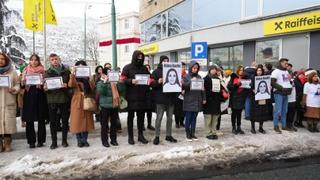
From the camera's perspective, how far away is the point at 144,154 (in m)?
7.34

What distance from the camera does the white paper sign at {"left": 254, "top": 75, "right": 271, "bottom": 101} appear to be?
9508mm

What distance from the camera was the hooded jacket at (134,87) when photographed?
7949 mm

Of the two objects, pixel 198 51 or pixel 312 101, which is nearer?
pixel 312 101

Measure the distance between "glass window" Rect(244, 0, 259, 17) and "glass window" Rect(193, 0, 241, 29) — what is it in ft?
1.77

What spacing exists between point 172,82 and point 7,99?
347cm

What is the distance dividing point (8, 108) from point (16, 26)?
30.4 metres

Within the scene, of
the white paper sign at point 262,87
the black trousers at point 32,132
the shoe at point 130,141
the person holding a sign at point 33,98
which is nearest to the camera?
the person holding a sign at point 33,98

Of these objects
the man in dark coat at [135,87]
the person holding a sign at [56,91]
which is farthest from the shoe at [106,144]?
the person holding a sign at [56,91]

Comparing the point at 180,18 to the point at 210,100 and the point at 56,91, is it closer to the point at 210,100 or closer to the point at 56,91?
the point at 210,100

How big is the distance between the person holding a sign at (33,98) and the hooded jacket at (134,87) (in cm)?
175

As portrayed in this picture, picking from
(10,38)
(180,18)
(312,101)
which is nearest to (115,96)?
(312,101)

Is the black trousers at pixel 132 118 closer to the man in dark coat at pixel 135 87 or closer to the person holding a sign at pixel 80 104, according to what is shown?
the man in dark coat at pixel 135 87

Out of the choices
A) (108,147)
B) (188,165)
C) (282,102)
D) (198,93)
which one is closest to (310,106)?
(282,102)

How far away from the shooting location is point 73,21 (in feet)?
334
